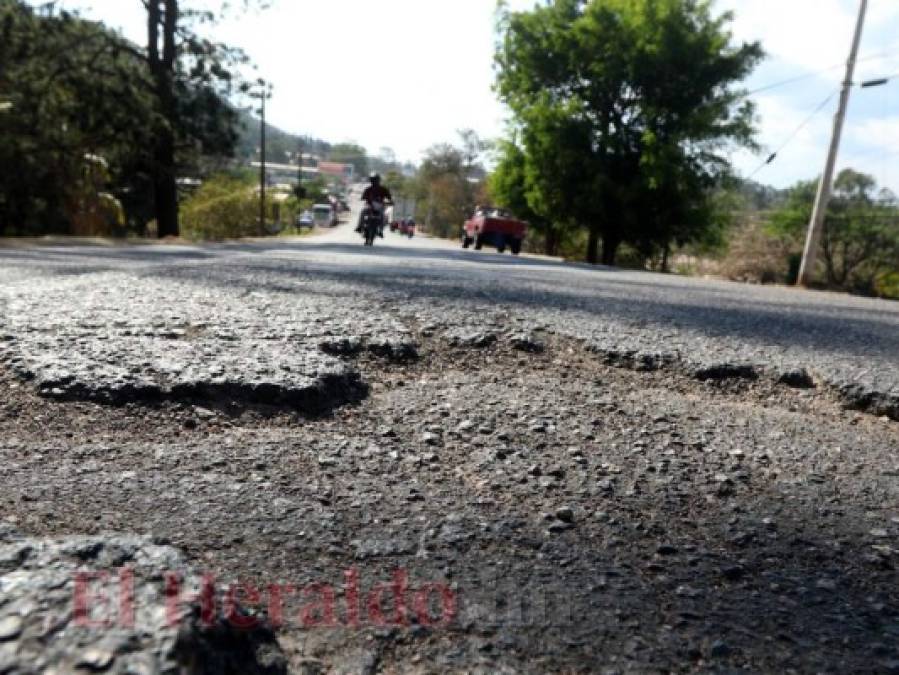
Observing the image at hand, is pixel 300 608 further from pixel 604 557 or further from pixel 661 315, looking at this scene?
pixel 661 315

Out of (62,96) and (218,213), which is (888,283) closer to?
(218,213)

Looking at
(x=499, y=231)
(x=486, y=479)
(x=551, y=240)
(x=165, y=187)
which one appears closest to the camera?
(x=486, y=479)

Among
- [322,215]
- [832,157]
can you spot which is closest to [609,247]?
[832,157]

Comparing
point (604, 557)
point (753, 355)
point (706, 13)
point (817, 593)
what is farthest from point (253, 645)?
point (706, 13)

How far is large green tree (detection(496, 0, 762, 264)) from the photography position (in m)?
18.9

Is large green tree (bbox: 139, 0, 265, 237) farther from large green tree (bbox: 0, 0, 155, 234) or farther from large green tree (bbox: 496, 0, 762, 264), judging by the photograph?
large green tree (bbox: 496, 0, 762, 264)

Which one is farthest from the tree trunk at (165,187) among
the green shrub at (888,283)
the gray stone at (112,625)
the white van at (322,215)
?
the white van at (322,215)

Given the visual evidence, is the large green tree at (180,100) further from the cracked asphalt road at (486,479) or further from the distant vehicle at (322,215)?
the distant vehicle at (322,215)

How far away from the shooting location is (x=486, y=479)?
1.05m

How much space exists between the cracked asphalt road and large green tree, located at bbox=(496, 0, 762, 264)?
18.3m

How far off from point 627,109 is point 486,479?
21.4m

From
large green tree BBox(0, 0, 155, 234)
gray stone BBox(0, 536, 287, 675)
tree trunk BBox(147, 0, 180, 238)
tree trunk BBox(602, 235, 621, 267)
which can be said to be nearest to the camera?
gray stone BBox(0, 536, 287, 675)

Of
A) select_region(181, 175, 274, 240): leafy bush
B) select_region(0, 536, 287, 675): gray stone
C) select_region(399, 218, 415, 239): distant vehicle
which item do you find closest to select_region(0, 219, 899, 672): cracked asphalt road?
select_region(0, 536, 287, 675): gray stone

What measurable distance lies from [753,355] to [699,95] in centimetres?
1974
